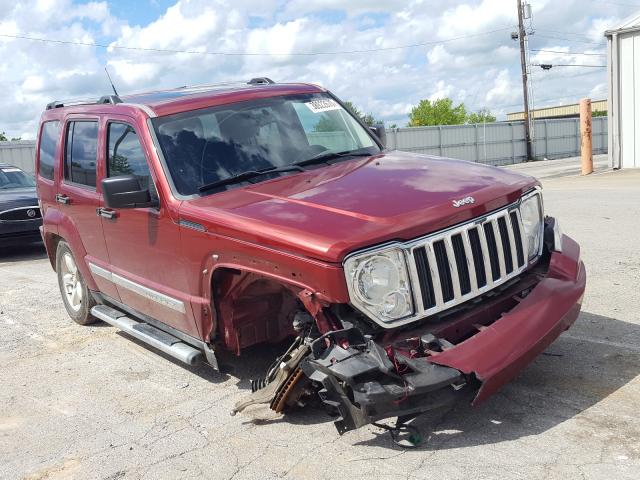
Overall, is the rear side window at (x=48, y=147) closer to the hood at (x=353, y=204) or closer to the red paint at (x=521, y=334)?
the hood at (x=353, y=204)

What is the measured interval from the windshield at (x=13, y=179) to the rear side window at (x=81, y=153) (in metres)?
7.21

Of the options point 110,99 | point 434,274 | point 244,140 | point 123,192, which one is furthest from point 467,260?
point 110,99

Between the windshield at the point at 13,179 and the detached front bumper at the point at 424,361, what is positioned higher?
the windshield at the point at 13,179

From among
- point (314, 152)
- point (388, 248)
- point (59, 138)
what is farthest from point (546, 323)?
point (59, 138)

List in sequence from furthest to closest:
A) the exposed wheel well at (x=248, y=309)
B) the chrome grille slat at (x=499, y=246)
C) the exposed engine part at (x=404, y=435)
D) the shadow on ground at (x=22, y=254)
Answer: the shadow on ground at (x=22, y=254), the exposed wheel well at (x=248, y=309), the chrome grille slat at (x=499, y=246), the exposed engine part at (x=404, y=435)

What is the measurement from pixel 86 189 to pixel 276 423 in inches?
112

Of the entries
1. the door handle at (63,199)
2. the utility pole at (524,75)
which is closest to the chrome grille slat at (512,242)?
the door handle at (63,199)

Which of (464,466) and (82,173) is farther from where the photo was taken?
(82,173)

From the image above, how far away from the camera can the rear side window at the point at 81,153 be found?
591cm

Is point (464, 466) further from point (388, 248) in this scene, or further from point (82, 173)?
Result: point (82, 173)

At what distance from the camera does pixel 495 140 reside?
4206 cm

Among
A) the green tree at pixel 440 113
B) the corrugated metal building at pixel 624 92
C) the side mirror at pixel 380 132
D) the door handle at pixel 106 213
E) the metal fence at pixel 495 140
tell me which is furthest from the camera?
the green tree at pixel 440 113

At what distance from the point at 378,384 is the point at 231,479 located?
Result: 0.92 m

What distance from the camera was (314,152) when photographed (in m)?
5.23
